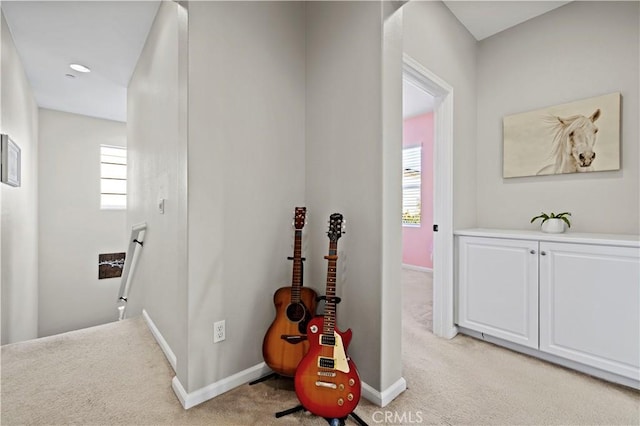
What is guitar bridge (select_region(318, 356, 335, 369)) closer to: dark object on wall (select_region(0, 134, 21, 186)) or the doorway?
dark object on wall (select_region(0, 134, 21, 186))

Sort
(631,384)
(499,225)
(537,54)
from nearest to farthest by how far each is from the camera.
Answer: (631,384), (537,54), (499,225)

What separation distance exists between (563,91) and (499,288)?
1.69 m

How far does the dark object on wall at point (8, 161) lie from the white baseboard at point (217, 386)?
2.07 m

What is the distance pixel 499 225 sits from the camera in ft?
8.70

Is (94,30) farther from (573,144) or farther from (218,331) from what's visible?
(573,144)

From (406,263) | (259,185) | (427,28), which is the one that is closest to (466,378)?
(259,185)

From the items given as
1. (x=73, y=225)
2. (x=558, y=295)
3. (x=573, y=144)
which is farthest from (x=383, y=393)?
(x=73, y=225)

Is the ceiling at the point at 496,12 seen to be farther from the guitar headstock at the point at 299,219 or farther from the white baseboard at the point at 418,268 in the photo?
the white baseboard at the point at 418,268

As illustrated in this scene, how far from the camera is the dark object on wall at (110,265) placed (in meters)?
4.82

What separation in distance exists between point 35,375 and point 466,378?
Answer: 2613 millimetres

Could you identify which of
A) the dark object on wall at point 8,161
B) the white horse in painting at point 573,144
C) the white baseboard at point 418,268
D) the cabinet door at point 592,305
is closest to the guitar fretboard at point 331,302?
the cabinet door at point 592,305

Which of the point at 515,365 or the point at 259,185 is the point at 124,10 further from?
the point at 515,365

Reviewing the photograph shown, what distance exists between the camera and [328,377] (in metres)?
1.31

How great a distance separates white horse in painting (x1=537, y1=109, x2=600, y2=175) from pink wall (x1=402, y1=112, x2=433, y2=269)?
235 cm
